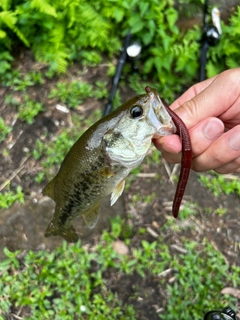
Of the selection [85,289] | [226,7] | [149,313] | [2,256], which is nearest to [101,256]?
[85,289]

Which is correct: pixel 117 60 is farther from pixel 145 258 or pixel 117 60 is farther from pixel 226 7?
pixel 145 258

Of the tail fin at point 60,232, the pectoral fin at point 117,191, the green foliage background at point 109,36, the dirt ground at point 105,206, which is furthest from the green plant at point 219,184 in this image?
the pectoral fin at point 117,191

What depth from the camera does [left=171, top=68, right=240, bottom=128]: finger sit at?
6.94 ft

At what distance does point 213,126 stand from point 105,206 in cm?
187

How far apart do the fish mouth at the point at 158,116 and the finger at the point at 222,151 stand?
0.98ft

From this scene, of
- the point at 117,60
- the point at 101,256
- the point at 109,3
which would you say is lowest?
the point at 101,256

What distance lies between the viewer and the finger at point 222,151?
1992 mm

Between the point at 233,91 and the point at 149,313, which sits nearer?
the point at 233,91

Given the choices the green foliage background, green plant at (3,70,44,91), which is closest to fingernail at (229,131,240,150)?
the green foliage background

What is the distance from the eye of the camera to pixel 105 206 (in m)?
3.62

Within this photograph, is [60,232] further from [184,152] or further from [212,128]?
[212,128]

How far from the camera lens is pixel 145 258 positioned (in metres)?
3.42

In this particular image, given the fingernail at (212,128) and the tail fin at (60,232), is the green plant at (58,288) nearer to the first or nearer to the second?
the tail fin at (60,232)

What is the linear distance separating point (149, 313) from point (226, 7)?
378cm
